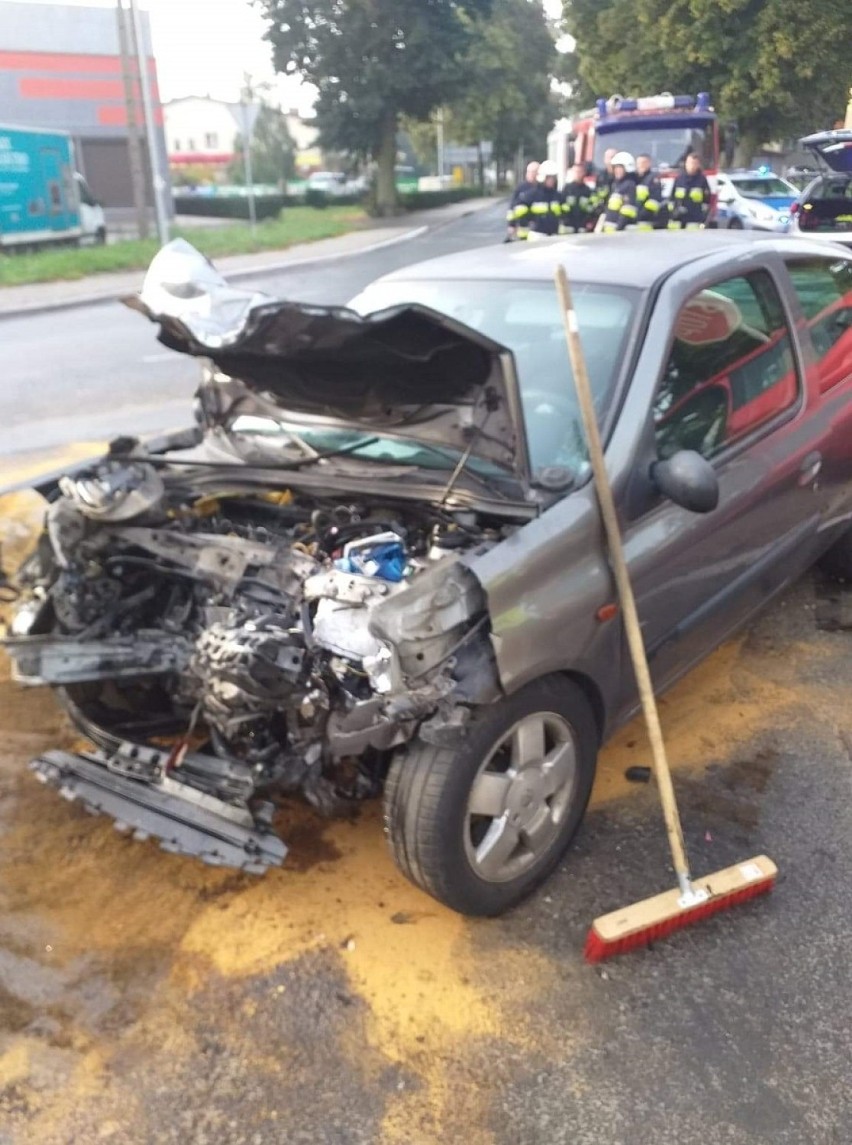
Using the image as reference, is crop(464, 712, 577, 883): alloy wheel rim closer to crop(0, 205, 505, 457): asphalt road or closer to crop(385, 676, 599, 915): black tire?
crop(385, 676, 599, 915): black tire

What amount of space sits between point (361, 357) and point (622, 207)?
9808 millimetres

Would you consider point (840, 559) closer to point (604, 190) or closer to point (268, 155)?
point (604, 190)

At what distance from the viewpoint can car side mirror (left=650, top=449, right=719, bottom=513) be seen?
9.10 feet

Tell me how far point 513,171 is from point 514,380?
235ft

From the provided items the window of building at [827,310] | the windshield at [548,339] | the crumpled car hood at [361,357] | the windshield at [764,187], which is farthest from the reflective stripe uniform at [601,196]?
the crumpled car hood at [361,357]

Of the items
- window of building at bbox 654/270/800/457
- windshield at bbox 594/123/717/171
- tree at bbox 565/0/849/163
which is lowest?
window of building at bbox 654/270/800/457

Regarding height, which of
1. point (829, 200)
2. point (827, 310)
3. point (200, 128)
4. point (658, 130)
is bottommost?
point (827, 310)

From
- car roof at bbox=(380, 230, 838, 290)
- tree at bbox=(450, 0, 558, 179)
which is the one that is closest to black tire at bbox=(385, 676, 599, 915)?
car roof at bbox=(380, 230, 838, 290)

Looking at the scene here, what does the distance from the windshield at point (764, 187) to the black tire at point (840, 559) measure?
1921 centimetres

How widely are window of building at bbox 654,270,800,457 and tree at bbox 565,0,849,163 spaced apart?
78.9 ft

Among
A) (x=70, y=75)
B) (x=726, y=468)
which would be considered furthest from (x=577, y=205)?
(x=70, y=75)

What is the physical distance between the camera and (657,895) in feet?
9.30

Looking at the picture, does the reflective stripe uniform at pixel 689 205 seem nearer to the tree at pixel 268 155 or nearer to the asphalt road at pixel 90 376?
the asphalt road at pixel 90 376

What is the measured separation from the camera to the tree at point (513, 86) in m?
53.2
